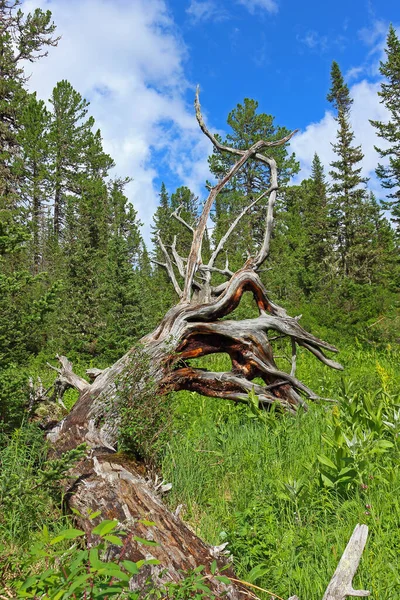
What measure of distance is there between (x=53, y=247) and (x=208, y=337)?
1057 inches

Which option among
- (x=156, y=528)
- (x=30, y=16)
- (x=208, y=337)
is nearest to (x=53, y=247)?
(x=30, y=16)

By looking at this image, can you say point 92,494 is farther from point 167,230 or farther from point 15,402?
point 167,230

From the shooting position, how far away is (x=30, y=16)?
18812 millimetres

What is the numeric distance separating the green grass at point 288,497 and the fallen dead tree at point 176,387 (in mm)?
290

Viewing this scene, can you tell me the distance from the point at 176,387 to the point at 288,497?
207cm

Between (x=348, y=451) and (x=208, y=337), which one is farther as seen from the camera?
(x=208, y=337)

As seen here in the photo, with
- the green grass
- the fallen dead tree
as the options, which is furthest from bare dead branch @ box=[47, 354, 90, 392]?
the green grass

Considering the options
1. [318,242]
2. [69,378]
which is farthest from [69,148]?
[69,378]

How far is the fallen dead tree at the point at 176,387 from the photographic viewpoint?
2684mm

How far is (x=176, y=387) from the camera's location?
4766mm

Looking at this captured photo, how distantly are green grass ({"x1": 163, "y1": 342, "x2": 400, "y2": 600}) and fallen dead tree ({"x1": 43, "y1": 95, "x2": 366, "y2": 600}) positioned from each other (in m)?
0.29

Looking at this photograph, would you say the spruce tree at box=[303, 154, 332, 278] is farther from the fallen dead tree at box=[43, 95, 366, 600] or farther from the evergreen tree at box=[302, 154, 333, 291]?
the fallen dead tree at box=[43, 95, 366, 600]

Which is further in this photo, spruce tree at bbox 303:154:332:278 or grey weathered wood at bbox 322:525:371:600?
spruce tree at bbox 303:154:332:278

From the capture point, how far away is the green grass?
241 centimetres
